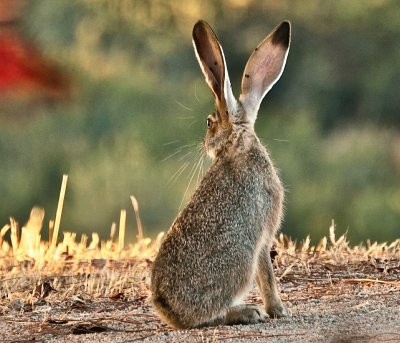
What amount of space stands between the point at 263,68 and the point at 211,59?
0.38 metres

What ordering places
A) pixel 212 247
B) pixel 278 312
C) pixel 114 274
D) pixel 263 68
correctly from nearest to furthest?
pixel 212 247
pixel 278 312
pixel 263 68
pixel 114 274

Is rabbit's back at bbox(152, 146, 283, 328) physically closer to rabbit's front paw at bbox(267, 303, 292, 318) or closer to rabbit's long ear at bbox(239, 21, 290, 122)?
rabbit's front paw at bbox(267, 303, 292, 318)

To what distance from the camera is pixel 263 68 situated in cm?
717

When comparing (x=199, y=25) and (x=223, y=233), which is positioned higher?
(x=199, y=25)

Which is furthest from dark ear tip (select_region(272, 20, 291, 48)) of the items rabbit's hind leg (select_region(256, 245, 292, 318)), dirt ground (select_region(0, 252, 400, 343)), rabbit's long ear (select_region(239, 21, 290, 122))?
dirt ground (select_region(0, 252, 400, 343))

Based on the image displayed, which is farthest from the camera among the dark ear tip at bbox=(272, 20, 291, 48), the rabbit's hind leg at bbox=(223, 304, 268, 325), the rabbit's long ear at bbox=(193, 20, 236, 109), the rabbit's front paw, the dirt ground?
the dark ear tip at bbox=(272, 20, 291, 48)

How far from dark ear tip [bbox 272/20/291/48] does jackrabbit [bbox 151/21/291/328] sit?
494 mm

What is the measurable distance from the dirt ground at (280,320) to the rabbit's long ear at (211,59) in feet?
4.36

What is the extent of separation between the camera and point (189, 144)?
716 cm

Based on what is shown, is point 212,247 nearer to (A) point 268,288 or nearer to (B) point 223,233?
(B) point 223,233

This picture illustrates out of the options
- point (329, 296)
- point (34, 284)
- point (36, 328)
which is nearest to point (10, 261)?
point (34, 284)

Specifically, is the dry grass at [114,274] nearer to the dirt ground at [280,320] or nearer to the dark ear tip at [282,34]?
the dirt ground at [280,320]

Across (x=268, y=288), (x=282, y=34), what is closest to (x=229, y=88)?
(x=282, y=34)

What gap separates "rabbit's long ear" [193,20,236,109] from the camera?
6875mm
